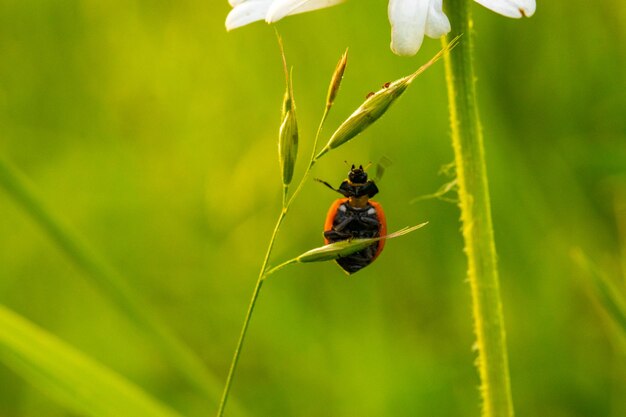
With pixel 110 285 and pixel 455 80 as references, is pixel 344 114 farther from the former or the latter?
A: pixel 455 80

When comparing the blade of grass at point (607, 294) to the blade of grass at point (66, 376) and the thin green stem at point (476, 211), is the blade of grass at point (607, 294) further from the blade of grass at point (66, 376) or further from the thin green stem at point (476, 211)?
the blade of grass at point (66, 376)

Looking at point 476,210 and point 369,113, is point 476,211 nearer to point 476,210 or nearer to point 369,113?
point 476,210

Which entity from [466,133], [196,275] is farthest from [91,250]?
[196,275]

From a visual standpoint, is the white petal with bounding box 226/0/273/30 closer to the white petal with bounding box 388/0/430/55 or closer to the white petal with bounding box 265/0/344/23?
the white petal with bounding box 265/0/344/23

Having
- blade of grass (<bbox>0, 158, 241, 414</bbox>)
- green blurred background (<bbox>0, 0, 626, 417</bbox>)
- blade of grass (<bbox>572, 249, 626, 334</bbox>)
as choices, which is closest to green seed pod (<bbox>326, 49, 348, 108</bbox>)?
blade of grass (<bbox>572, 249, 626, 334</bbox>)

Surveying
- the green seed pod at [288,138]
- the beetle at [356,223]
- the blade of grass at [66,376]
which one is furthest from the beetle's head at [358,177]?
the blade of grass at [66,376]

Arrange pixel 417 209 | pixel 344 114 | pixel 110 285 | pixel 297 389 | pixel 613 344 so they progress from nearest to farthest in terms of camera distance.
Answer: pixel 110 285
pixel 613 344
pixel 297 389
pixel 417 209
pixel 344 114
